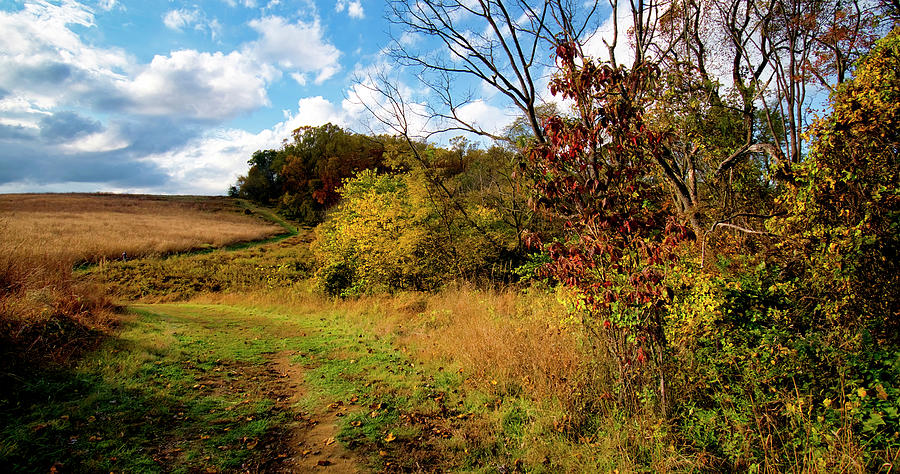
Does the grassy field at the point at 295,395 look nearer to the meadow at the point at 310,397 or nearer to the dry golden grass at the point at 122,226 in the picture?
the meadow at the point at 310,397

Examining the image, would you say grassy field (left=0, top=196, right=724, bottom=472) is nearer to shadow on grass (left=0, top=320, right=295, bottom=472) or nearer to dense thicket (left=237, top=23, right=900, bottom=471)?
shadow on grass (left=0, top=320, right=295, bottom=472)

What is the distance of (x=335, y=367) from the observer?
23.9ft

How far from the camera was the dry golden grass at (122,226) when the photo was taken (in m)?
26.5

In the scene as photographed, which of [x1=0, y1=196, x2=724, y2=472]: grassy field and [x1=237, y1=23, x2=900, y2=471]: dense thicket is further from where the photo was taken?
[x1=0, y1=196, x2=724, y2=472]: grassy field

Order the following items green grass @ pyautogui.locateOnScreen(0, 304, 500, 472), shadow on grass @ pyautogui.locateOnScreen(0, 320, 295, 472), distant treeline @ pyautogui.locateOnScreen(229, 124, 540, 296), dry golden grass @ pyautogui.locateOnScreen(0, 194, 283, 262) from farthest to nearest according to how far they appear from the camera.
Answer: dry golden grass @ pyautogui.locateOnScreen(0, 194, 283, 262)
distant treeline @ pyautogui.locateOnScreen(229, 124, 540, 296)
green grass @ pyautogui.locateOnScreen(0, 304, 500, 472)
shadow on grass @ pyautogui.locateOnScreen(0, 320, 295, 472)

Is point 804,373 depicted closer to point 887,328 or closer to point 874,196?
point 887,328

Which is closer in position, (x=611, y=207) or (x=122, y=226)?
(x=611, y=207)

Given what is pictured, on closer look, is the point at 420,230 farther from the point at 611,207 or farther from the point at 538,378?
the point at 611,207

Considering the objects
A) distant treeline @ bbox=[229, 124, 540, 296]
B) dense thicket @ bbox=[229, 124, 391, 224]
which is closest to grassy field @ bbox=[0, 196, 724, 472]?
distant treeline @ bbox=[229, 124, 540, 296]

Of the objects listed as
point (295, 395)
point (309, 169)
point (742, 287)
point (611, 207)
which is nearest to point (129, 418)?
point (295, 395)

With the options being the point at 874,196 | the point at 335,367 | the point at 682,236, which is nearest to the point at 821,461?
the point at 682,236

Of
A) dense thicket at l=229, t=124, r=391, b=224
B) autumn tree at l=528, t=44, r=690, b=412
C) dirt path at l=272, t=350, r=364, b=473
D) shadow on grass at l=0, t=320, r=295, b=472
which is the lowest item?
dirt path at l=272, t=350, r=364, b=473

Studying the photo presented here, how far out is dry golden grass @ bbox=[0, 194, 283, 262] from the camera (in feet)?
86.9

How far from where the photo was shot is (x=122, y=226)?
36781 millimetres
